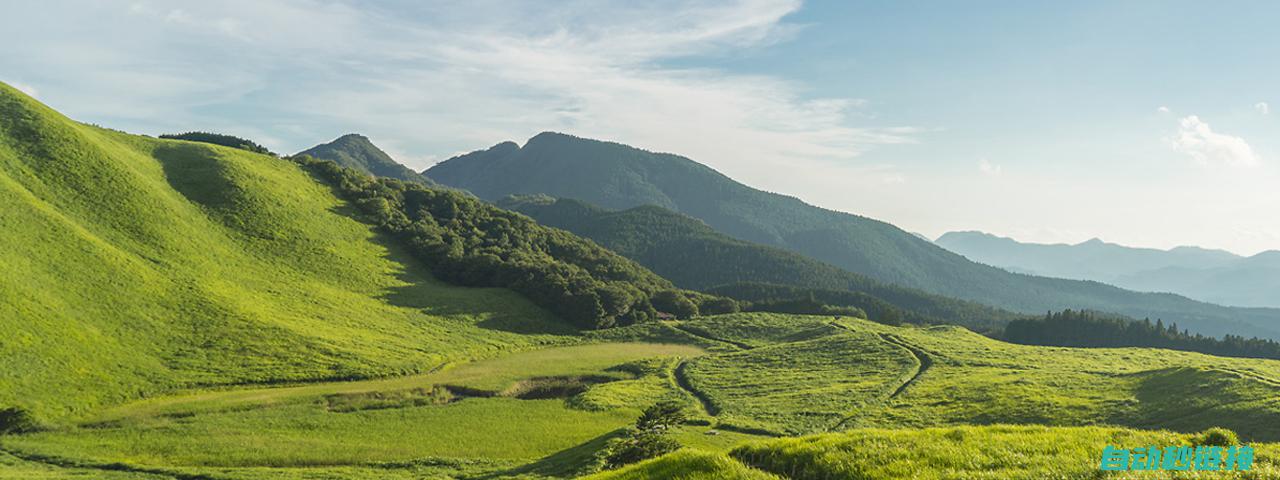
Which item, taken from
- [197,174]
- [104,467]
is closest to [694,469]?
[104,467]

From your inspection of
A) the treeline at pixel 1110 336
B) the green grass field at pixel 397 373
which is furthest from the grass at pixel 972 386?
the treeline at pixel 1110 336

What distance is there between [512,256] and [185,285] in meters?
60.8

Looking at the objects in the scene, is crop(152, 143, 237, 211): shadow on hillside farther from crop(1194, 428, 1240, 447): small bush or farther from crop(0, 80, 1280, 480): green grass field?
crop(1194, 428, 1240, 447): small bush

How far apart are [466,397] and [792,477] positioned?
170ft

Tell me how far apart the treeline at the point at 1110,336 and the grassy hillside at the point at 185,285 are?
450 ft

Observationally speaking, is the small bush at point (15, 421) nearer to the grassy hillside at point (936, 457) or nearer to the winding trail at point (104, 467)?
the winding trail at point (104, 467)

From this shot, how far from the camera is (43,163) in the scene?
87125 mm

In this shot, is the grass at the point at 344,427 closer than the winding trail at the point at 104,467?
No

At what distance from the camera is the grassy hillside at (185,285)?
56062mm

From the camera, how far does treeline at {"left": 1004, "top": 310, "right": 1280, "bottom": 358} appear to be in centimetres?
14750

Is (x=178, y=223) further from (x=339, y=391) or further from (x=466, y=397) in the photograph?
(x=466, y=397)

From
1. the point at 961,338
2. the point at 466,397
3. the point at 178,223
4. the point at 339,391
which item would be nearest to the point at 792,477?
the point at 466,397

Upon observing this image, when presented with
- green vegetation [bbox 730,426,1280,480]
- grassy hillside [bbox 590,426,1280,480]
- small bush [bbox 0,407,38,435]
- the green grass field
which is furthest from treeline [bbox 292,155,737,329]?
green vegetation [bbox 730,426,1280,480]

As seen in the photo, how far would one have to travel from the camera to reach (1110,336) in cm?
15862
